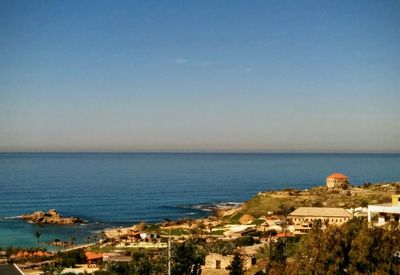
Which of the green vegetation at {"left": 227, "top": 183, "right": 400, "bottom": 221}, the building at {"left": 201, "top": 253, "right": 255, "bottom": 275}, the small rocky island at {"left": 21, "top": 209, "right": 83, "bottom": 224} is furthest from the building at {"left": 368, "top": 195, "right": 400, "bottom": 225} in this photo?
the small rocky island at {"left": 21, "top": 209, "right": 83, "bottom": 224}

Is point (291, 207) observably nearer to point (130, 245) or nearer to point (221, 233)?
point (221, 233)

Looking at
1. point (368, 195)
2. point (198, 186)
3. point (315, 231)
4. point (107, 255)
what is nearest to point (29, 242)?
point (107, 255)

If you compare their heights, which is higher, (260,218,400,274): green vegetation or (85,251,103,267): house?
(260,218,400,274): green vegetation

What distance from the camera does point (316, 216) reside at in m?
60.4

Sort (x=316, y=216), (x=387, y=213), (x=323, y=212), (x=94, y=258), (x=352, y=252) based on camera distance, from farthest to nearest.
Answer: (x=323, y=212) → (x=316, y=216) → (x=94, y=258) → (x=387, y=213) → (x=352, y=252)

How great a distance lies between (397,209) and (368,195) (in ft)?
136

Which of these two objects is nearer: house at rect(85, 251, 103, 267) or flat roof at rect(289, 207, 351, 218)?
house at rect(85, 251, 103, 267)

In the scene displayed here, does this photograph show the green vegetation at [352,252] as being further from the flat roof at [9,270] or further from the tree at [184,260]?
the flat roof at [9,270]

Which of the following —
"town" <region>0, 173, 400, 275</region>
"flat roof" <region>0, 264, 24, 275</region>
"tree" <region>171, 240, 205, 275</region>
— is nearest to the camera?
"town" <region>0, 173, 400, 275</region>

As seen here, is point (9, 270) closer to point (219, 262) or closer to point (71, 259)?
point (71, 259)

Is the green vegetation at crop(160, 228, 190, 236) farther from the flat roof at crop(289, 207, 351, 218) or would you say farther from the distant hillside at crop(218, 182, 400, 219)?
the distant hillside at crop(218, 182, 400, 219)

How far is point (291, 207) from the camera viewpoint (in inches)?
2933

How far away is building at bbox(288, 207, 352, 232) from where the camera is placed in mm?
57206

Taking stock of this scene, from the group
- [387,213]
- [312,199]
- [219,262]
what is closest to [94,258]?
[219,262]
